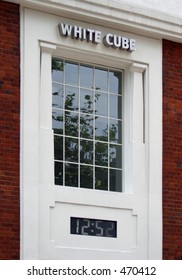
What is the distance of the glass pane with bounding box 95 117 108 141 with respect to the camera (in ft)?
60.4

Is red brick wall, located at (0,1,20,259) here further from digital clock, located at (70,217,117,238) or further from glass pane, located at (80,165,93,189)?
glass pane, located at (80,165,93,189)

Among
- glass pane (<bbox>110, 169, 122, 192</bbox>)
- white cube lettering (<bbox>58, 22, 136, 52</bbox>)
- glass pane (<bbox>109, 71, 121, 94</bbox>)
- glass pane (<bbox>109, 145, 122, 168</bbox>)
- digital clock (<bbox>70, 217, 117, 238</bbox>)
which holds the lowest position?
digital clock (<bbox>70, 217, 117, 238</bbox>)

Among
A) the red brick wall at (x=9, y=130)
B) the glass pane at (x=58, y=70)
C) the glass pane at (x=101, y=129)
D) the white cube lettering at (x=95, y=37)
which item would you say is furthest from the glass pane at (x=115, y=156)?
the red brick wall at (x=9, y=130)

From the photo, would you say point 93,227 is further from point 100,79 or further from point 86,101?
point 100,79

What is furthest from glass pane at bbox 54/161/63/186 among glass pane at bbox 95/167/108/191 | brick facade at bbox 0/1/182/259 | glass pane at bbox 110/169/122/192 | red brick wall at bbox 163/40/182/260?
red brick wall at bbox 163/40/182/260

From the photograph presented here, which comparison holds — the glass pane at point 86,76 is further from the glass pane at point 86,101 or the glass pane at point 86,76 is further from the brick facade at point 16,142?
the brick facade at point 16,142

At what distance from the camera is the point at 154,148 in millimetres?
18641

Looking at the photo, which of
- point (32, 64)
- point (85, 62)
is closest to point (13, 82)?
point (32, 64)

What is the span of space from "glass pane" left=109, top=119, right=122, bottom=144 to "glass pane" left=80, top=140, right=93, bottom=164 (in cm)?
56

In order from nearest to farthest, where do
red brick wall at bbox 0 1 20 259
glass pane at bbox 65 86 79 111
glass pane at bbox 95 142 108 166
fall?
1. red brick wall at bbox 0 1 20 259
2. glass pane at bbox 65 86 79 111
3. glass pane at bbox 95 142 108 166

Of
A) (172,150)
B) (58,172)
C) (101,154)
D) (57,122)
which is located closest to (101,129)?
(101,154)

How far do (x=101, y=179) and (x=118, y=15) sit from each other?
2.97 metres

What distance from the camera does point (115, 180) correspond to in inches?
727

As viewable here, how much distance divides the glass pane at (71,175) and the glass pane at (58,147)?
20 cm
